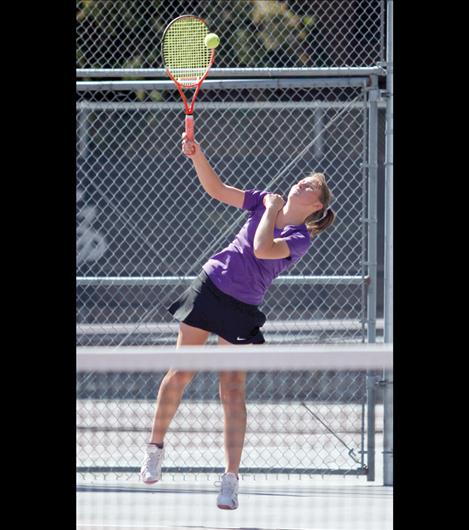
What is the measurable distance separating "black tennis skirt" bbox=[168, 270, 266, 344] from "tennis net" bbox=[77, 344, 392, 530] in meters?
0.39

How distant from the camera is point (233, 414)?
443cm

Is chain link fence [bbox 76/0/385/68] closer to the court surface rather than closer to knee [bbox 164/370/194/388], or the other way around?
the court surface

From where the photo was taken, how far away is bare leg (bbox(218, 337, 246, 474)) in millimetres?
4387

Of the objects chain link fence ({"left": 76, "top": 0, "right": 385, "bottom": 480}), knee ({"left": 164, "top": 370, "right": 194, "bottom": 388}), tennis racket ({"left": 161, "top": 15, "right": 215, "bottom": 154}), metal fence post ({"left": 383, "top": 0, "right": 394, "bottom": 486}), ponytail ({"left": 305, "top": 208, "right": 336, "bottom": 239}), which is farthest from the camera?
chain link fence ({"left": 76, "top": 0, "right": 385, "bottom": 480})

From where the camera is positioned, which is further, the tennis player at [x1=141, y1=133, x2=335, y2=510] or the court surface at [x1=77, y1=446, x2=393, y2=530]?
the court surface at [x1=77, y1=446, x2=393, y2=530]

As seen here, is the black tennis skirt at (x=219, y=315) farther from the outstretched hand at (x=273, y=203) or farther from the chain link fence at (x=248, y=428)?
the chain link fence at (x=248, y=428)

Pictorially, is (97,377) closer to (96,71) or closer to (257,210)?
(96,71)

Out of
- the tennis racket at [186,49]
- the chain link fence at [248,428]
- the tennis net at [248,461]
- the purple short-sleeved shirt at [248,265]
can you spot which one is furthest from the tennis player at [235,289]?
the chain link fence at [248,428]

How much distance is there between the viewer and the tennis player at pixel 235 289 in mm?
4414

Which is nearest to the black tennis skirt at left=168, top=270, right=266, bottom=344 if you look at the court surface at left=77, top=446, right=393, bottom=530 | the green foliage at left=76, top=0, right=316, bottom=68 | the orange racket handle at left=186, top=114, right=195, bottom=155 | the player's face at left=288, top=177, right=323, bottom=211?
the player's face at left=288, top=177, right=323, bottom=211

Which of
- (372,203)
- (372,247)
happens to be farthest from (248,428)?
(372,203)

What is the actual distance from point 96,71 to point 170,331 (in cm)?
155

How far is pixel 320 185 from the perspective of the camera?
455 cm
